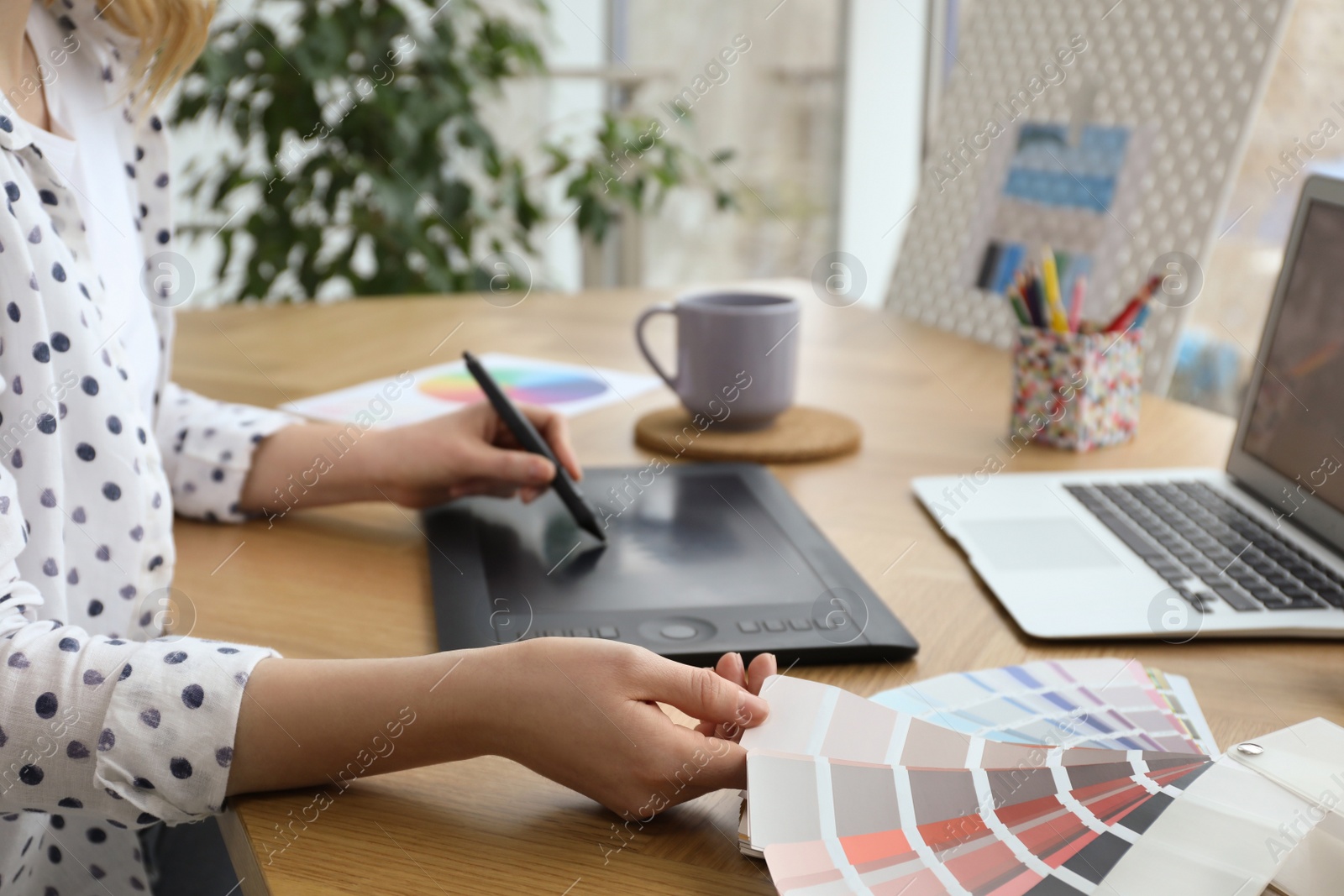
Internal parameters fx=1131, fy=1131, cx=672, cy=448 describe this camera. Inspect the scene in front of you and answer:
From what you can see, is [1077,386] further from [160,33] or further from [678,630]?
[160,33]

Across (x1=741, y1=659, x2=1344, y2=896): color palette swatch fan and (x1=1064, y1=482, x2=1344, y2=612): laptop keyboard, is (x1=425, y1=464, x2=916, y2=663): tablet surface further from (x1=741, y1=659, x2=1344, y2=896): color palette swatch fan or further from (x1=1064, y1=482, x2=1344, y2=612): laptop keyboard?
(x1=1064, y1=482, x2=1344, y2=612): laptop keyboard

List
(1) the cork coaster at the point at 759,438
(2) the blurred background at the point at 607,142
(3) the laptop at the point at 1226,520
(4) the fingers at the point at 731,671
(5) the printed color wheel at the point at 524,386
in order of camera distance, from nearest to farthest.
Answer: (4) the fingers at the point at 731,671, (3) the laptop at the point at 1226,520, (1) the cork coaster at the point at 759,438, (5) the printed color wheel at the point at 524,386, (2) the blurred background at the point at 607,142

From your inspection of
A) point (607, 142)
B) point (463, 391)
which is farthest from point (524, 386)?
point (607, 142)

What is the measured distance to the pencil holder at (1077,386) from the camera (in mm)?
949

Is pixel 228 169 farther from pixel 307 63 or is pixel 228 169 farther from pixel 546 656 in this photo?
pixel 546 656

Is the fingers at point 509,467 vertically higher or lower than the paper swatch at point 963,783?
higher

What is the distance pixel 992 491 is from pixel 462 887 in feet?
1.79

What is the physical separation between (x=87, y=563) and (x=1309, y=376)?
2.54ft

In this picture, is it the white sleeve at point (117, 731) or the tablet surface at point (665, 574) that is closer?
the white sleeve at point (117, 731)

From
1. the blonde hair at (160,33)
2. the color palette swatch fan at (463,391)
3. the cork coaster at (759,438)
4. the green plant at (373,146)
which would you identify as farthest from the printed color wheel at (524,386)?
the green plant at (373,146)

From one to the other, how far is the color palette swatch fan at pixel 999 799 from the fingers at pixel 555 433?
1.12 feet

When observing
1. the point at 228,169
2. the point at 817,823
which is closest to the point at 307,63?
the point at 228,169

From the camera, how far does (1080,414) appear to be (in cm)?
95

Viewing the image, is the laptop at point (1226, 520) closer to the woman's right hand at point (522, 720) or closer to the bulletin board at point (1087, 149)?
the woman's right hand at point (522, 720)
